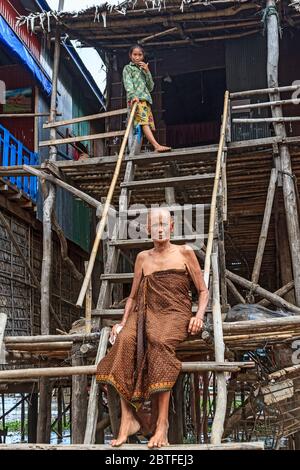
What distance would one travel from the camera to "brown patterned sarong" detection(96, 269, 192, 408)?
335 cm

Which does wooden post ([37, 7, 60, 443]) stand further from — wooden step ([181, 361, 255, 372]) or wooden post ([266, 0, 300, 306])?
wooden step ([181, 361, 255, 372])

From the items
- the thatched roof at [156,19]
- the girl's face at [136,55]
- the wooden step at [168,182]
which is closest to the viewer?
the wooden step at [168,182]

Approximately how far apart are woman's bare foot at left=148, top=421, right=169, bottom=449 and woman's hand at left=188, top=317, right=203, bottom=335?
602 mm

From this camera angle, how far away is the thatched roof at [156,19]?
765 centimetres

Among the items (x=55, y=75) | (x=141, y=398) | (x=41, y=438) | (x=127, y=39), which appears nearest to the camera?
(x=141, y=398)

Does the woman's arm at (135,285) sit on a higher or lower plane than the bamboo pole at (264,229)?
lower

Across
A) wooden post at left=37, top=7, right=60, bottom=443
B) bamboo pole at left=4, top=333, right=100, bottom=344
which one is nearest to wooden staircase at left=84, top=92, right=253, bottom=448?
bamboo pole at left=4, top=333, right=100, bottom=344

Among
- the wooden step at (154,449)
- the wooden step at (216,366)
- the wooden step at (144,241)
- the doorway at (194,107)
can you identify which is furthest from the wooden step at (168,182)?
the doorway at (194,107)

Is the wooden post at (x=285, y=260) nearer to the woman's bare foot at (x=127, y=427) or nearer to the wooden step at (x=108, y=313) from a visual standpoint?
the wooden step at (x=108, y=313)

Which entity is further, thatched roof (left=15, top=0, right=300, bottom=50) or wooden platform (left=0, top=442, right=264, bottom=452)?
thatched roof (left=15, top=0, right=300, bottom=50)
